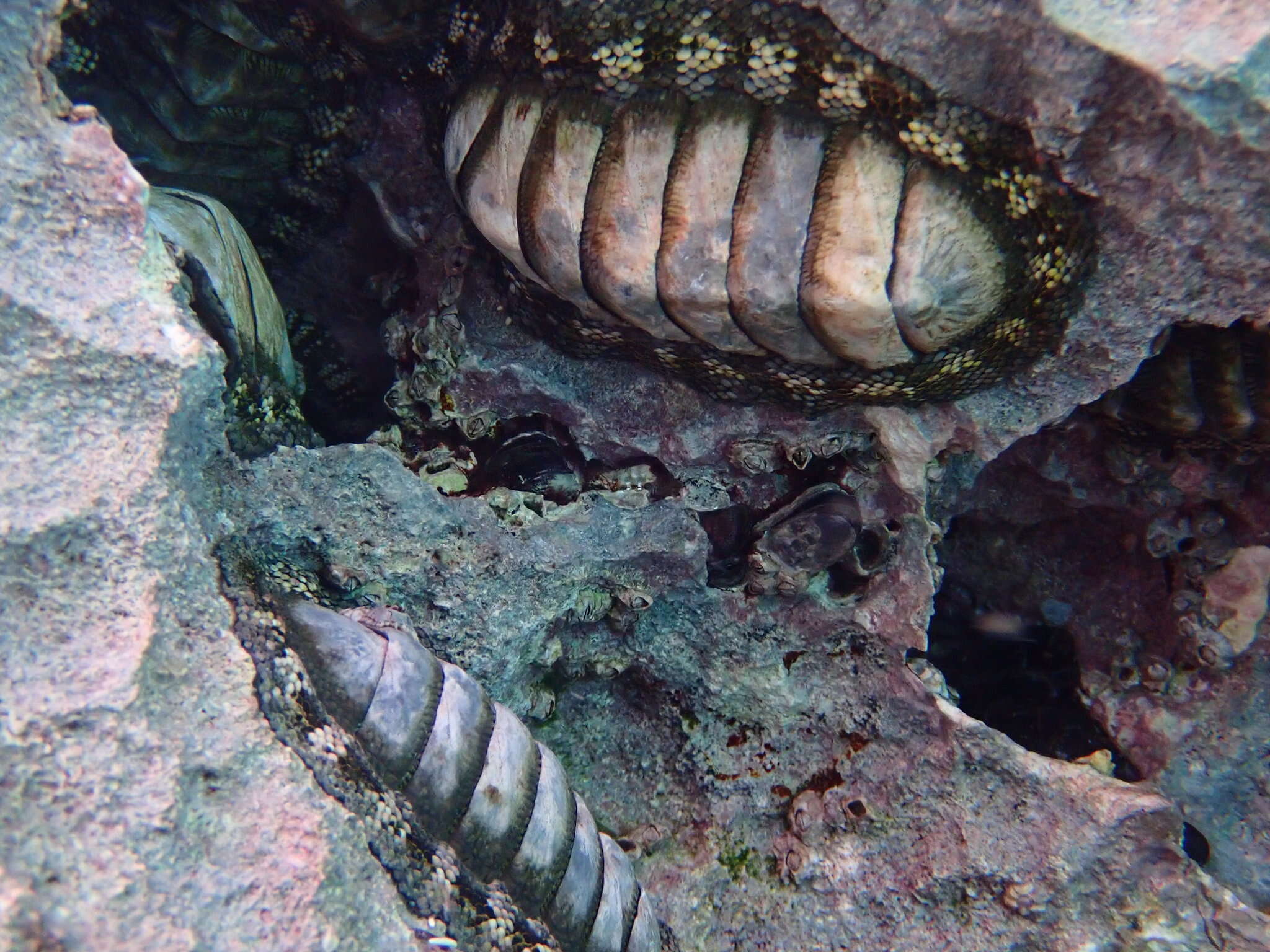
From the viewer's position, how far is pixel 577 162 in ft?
4.39

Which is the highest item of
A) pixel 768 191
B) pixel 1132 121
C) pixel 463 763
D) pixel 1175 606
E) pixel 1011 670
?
pixel 1132 121

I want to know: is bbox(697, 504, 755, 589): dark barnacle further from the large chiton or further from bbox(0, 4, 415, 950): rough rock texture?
bbox(0, 4, 415, 950): rough rock texture

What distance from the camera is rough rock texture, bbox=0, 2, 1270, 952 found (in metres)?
0.95

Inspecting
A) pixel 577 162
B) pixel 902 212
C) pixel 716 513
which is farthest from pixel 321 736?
pixel 902 212

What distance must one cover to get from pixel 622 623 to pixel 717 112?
40.8 inches

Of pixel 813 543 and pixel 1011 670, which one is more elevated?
pixel 813 543

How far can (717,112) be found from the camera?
1283 millimetres

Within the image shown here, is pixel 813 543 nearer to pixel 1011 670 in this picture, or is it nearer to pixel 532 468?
pixel 532 468

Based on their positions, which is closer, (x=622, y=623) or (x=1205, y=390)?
(x=1205, y=390)

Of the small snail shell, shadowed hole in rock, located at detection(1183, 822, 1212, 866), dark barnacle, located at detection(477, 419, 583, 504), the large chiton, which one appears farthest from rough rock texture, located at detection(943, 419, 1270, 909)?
A: the small snail shell

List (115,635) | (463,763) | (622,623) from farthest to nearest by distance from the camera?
(622,623) < (463,763) < (115,635)

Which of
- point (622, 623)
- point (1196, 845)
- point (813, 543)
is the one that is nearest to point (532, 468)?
point (622, 623)

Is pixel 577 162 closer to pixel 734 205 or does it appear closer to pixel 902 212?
pixel 734 205

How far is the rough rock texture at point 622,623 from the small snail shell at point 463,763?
137 millimetres
